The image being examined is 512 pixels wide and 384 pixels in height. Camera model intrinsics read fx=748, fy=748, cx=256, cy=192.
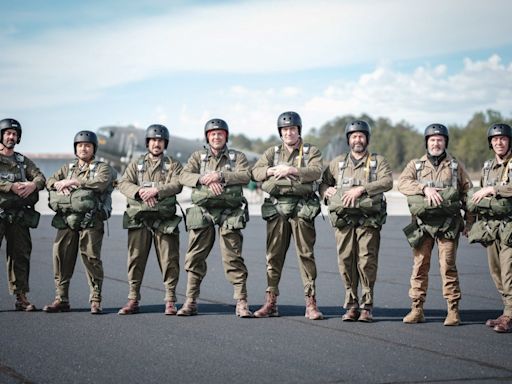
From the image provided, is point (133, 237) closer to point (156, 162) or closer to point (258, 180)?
point (156, 162)

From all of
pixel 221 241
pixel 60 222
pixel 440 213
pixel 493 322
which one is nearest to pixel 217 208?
pixel 221 241

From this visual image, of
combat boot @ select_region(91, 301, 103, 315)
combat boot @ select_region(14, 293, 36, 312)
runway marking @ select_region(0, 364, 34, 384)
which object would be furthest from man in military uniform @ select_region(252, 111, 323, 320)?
runway marking @ select_region(0, 364, 34, 384)

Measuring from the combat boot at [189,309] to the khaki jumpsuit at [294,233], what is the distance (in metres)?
0.93

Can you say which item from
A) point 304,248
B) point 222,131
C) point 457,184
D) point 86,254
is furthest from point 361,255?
point 86,254

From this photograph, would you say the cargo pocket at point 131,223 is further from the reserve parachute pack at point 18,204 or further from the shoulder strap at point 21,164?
the shoulder strap at point 21,164

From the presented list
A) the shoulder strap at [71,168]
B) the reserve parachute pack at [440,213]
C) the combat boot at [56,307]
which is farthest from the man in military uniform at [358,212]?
the combat boot at [56,307]

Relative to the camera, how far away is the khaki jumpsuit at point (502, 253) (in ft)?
26.3

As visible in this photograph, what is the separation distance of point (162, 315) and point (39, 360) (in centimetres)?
248

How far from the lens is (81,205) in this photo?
9.10 m

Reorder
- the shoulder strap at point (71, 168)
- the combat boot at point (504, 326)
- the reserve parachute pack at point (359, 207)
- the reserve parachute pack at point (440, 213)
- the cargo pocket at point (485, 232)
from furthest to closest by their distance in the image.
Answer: the shoulder strap at point (71, 168)
the reserve parachute pack at point (359, 207)
the reserve parachute pack at point (440, 213)
the cargo pocket at point (485, 232)
the combat boot at point (504, 326)

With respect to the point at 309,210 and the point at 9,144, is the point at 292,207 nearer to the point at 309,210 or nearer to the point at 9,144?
the point at 309,210

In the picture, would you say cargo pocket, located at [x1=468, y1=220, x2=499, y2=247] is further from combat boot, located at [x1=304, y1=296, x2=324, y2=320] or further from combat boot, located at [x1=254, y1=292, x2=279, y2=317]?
combat boot, located at [x1=254, y1=292, x2=279, y2=317]

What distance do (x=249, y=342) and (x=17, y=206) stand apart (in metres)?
3.75

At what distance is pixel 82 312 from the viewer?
916 centimetres
